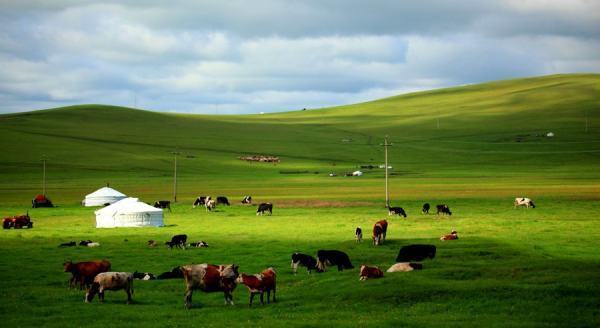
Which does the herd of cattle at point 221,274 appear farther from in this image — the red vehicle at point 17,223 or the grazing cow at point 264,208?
the grazing cow at point 264,208

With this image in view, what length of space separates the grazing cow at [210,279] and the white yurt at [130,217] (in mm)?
31555

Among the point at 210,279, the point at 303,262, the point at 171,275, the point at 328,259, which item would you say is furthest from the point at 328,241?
the point at 210,279

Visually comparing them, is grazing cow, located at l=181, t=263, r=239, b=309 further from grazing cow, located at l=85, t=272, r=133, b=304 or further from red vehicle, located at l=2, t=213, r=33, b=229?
red vehicle, located at l=2, t=213, r=33, b=229

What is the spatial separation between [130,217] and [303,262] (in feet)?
91.6

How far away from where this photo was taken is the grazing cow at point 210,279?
24469 mm

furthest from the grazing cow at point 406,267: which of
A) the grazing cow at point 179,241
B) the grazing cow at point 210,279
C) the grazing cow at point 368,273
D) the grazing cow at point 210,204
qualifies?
the grazing cow at point 210,204

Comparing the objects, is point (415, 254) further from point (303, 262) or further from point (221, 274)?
point (221, 274)

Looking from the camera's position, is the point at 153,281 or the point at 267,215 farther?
the point at 267,215

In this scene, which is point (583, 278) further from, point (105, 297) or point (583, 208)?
point (583, 208)

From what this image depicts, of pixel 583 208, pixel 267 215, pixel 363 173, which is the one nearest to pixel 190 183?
pixel 363 173

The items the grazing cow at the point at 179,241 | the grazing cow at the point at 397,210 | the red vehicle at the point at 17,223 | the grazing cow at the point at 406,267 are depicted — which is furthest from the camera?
the grazing cow at the point at 397,210

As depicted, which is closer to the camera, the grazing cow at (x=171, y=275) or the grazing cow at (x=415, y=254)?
the grazing cow at (x=171, y=275)

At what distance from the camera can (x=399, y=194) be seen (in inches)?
3317

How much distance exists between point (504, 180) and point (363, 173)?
97.1ft
